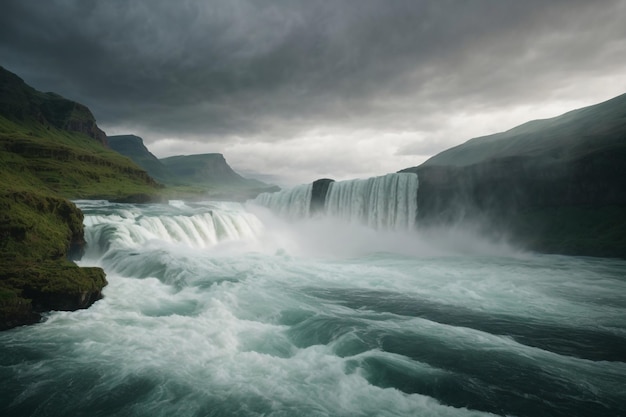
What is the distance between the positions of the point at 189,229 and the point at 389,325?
2489cm

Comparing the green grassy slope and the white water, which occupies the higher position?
the green grassy slope

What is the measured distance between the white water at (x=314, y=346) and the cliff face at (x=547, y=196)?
51.5 feet

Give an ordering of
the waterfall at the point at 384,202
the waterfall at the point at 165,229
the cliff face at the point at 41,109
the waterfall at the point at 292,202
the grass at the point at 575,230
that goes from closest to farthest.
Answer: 1. the waterfall at the point at 165,229
2. the grass at the point at 575,230
3. the waterfall at the point at 384,202
4. the waterfall at the point at 292,202
5. the cliff face at the point at 41,109

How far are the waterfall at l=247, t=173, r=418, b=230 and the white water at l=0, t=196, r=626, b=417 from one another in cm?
2202

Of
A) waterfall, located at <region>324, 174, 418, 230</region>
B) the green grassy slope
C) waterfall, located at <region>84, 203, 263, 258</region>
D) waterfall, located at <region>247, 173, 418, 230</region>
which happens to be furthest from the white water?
the green grassy slope

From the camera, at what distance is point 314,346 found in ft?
37.1

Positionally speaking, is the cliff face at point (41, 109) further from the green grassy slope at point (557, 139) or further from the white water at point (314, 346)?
the green grassy slope at point (557, 139)

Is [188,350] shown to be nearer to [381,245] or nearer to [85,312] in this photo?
[85,312]

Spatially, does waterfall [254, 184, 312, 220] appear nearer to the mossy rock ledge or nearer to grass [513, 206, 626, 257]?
grass [513, 206, 626, 257]

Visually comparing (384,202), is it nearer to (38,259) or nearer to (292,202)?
(292,202)

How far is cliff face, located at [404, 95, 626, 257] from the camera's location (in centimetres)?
3672

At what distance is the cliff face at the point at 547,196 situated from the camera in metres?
36.7

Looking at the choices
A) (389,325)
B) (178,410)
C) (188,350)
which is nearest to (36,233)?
(188,350)

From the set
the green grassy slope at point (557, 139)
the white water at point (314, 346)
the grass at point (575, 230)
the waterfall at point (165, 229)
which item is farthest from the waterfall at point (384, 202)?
the white water at point (314, 346)
